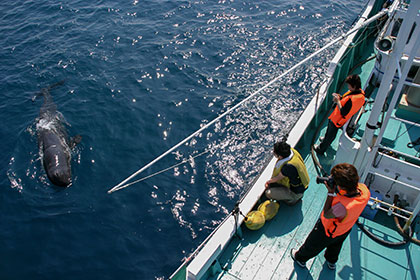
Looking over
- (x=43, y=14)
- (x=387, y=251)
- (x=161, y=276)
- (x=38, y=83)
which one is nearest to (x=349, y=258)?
(x=387, y=251)

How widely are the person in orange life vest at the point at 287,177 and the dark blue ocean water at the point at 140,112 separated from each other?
267 cm

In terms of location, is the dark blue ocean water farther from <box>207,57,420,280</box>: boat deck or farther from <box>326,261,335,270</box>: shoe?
<box>326,261,335,270</box>: shoe

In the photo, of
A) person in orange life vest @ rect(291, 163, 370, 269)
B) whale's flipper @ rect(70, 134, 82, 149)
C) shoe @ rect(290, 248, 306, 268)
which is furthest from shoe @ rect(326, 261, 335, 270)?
whale's flipper @ rect(70, 134, 82, 149)

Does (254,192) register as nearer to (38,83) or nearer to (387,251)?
(387,251)

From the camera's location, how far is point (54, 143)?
443 inches

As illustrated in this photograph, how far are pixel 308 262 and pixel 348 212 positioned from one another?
200cm

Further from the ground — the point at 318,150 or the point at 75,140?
the point at 318,150

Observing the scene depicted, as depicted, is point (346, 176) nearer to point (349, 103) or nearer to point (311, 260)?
point (311, 260)

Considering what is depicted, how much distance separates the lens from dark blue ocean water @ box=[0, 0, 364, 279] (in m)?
8.66

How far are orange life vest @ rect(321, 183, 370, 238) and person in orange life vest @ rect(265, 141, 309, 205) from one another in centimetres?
157

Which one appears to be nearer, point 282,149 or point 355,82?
point 282,149

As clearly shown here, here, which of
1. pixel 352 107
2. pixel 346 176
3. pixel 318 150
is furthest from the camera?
pixel 318 150

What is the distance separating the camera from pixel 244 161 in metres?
10.3

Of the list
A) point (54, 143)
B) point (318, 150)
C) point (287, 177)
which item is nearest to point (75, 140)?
point (54, 143)
